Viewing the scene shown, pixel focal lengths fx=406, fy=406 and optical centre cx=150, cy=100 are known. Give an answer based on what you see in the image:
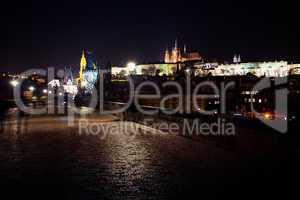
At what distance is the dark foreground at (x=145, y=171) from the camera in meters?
8.17

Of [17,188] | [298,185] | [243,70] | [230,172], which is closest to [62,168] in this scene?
[17,188]

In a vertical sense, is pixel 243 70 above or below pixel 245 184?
above

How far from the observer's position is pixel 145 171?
1050 centimetres

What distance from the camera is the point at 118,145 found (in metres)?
15.9

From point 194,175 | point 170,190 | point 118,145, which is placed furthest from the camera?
point 118,145

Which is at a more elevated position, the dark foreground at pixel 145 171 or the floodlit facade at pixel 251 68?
the floodlit facade at pixel 251 68

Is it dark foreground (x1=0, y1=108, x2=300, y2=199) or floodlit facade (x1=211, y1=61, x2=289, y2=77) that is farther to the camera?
floodlit facade (x1=211, y1=61, x2=289, y2=77)

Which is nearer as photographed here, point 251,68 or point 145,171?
point 145,171

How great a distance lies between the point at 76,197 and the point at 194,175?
3245 mm

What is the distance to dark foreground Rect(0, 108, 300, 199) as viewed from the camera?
26.8 feet

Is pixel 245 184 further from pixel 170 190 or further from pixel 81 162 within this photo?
pixel 81 162

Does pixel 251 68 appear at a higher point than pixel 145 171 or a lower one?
higher

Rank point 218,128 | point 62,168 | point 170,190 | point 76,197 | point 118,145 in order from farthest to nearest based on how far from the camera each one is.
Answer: point 218,128 → point 118,145 → point 62,168 → point 170,190 → point 76,197

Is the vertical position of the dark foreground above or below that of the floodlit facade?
below
